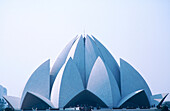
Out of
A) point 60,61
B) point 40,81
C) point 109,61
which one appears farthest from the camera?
point 60,61

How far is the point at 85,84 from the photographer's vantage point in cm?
3422

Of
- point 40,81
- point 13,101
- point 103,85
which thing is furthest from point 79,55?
point 13,101

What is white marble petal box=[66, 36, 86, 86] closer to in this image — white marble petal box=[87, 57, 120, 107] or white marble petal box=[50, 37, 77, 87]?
white marble petal box=[50, 37, 77, 87]

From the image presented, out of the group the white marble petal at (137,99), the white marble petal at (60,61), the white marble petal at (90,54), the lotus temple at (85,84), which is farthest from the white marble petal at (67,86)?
the white marble petal at (137,99)

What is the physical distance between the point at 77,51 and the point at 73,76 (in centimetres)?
504

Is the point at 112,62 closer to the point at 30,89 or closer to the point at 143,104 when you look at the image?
the point at 143,104

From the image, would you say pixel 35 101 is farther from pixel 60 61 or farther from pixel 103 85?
pixel 103 85

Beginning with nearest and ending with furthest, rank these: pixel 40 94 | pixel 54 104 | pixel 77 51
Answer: pixel 54 104 < pixel 40 94 < pixel 77 51

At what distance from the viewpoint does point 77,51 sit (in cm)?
3616

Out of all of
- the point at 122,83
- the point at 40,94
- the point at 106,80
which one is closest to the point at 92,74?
the point at 106,80

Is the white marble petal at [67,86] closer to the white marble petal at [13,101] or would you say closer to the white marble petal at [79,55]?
the white marble petal at [79,55]

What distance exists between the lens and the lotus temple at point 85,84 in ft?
103

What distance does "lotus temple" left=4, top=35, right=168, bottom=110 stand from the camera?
31455mm

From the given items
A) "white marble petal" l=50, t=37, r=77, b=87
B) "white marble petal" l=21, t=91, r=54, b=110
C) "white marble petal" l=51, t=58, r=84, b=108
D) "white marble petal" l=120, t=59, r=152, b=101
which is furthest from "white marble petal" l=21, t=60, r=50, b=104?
"white marble petal" l=120, t=59, r=152, b=101
